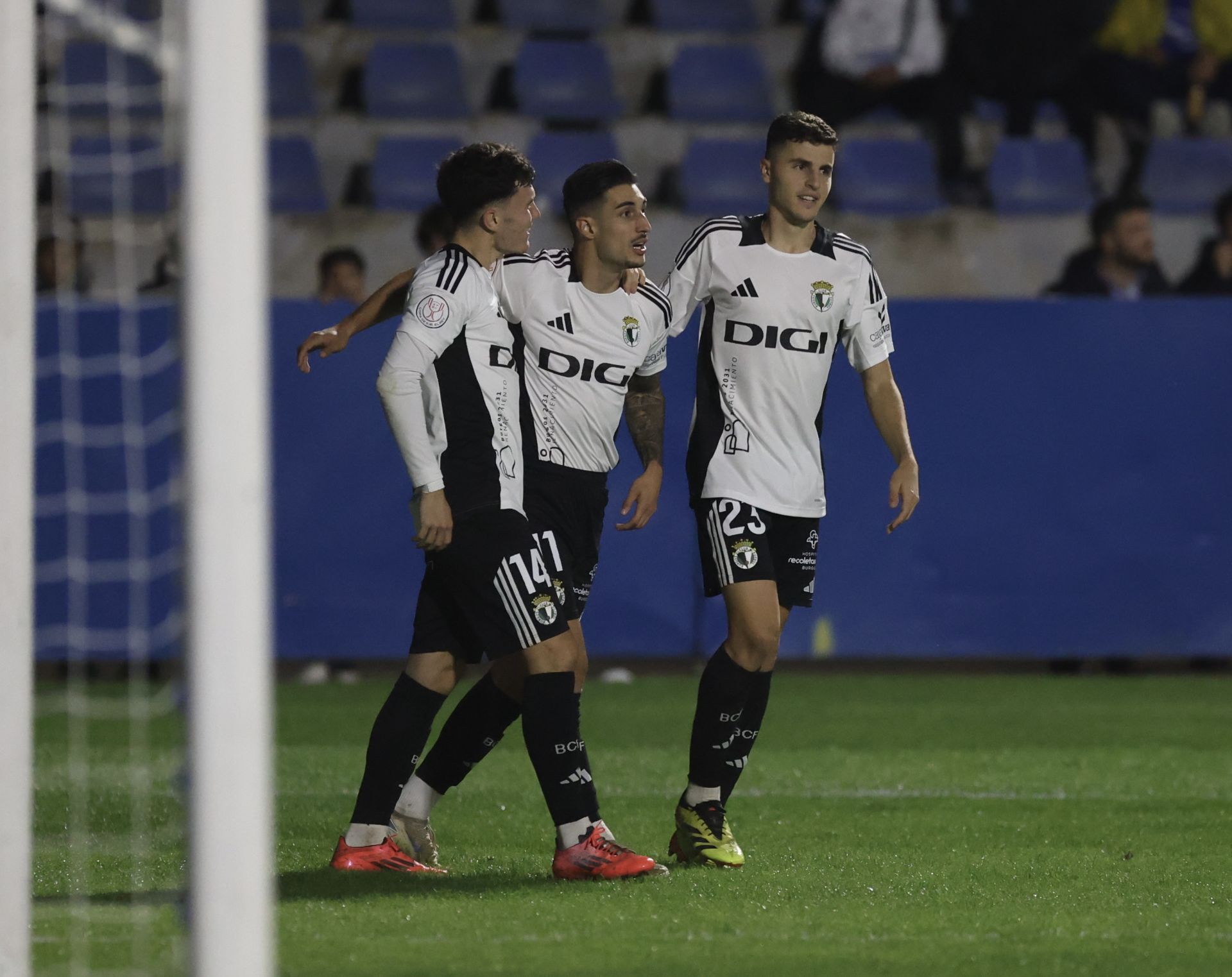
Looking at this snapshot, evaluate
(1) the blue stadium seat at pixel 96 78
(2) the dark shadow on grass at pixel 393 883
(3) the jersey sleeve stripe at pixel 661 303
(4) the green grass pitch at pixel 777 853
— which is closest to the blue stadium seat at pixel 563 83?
(1) the blue stadium seat at pixel 96 78

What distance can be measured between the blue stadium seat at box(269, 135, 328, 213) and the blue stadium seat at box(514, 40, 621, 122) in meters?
1.67

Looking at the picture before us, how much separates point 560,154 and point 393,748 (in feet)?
29.3

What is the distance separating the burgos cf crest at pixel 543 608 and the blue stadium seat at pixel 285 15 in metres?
10.9

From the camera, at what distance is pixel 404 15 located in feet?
49.7

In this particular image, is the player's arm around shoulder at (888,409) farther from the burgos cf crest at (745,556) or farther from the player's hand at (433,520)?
the player's hand at (433,520)

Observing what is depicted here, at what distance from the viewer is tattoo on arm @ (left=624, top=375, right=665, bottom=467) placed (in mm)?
5820

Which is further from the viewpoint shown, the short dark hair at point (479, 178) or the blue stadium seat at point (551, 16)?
the blue stadium seat at point (551, 16)

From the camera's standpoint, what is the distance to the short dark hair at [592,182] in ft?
17.7

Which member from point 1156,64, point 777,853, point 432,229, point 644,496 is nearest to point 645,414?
point 644,496

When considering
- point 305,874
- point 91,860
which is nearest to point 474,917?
point 305,874

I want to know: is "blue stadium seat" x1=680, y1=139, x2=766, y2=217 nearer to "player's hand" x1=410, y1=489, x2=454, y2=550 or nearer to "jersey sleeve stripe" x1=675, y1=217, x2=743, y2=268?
"jersey sleeve stripe" x1=675, y1=217, x2=743, y2=268

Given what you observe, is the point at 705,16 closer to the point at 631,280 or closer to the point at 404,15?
the point at 404,15

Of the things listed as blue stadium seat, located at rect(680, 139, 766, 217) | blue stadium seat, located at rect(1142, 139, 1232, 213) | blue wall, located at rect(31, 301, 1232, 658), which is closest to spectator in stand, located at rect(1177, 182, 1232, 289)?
blue wall, located at rect(31, 301, 1232, 658)

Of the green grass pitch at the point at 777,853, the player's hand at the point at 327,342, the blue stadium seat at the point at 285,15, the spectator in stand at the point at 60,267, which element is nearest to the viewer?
the green grass pitch at the point at 777,853
